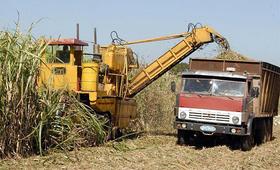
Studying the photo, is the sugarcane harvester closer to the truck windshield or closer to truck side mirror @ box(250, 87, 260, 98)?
the truck windshield

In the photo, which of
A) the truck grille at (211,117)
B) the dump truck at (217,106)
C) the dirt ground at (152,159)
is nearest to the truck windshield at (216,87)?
the dump truck at (217,106)

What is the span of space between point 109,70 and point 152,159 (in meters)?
5.32

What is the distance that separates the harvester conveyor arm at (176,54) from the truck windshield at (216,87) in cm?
354

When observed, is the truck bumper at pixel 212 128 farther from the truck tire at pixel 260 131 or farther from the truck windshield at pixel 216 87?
the truck tire at pixel 260 131

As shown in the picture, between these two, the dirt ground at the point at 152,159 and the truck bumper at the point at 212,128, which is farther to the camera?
the truck bumper at the point at 212,128

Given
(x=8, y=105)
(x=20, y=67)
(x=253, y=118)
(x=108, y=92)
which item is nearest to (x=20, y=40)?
(x=20, y=67)

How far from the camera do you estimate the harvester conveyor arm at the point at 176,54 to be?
2008 centimetres

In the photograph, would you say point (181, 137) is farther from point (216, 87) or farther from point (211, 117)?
point (216, 87)

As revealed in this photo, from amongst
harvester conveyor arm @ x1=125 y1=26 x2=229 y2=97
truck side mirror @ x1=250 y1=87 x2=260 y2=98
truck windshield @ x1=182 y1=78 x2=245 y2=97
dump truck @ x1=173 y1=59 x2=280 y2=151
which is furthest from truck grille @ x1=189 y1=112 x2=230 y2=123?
harvester conveyor arm @ x1=125 y1=26 x2=229 y2=97

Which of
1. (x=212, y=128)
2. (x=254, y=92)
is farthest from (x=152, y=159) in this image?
(x=254, y=92)

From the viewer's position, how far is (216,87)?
16500mm

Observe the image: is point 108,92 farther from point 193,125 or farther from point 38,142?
point 38,142

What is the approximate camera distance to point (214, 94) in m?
16.4

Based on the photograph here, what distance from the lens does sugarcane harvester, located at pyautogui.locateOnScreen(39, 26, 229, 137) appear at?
15818 millimetres
